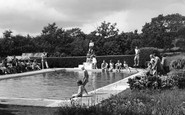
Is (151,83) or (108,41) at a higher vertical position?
(108,41)

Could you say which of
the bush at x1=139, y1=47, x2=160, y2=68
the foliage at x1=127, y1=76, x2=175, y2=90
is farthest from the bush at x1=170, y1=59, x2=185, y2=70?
the bush at x1=139, y1=47, x2=160, y2=68

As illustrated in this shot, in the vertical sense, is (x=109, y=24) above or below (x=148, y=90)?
above

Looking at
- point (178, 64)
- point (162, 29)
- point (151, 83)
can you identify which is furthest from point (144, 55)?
point (162, 29)

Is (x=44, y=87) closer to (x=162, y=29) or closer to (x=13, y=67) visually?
(x=13, y=67)

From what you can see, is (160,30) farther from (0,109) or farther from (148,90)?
(0,109)

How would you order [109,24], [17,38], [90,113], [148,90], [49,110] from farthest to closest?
[109,24]
[17,38]
[148,90]
[49,110]
[90,113]

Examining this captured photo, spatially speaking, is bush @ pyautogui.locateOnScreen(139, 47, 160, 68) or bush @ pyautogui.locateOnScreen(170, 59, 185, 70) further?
bush @ pyautogui.locateOnScreen(139, 47, 160, 68)

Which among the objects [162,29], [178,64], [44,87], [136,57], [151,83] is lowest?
[44,87]

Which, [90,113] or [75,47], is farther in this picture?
[75,47]

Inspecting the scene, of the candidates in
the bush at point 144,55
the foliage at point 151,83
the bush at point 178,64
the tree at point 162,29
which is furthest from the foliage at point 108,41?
the foliage at point 151,83

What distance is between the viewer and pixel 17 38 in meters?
59.0

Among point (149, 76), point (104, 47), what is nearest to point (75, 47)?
point (104, 47)

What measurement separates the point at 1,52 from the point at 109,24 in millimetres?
24649

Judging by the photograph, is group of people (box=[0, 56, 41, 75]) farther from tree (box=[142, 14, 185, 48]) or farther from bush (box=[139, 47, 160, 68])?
tree (box=[142, 14, 185, 48])
